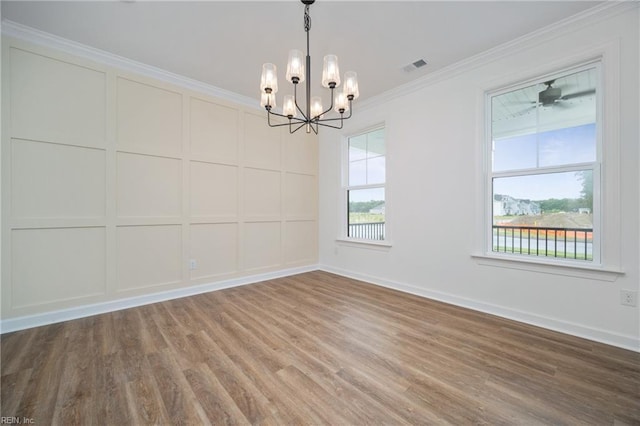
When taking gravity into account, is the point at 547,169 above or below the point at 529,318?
above

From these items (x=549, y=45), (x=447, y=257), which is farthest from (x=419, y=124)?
(x=447, y=257)

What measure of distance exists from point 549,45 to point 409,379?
328 cm

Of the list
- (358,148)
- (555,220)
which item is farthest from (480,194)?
(358,148)

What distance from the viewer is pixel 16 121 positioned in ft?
8.08

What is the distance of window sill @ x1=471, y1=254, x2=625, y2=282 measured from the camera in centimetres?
221

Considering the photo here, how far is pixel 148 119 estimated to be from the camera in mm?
3184

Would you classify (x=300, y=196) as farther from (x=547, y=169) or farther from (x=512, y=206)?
(x=547, y=169)

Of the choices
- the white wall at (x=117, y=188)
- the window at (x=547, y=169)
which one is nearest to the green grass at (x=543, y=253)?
the window at (x=547, y=169)

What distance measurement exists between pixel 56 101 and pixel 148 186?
1.14 meters

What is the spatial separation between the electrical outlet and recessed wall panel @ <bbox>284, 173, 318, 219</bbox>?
12.8ft

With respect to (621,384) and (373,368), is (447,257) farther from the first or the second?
(373,368)

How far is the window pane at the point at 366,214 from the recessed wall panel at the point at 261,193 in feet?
4.25

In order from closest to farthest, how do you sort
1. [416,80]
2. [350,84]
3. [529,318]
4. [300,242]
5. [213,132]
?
[350,84], [529,318], [416,80], [213,132], [300,242]

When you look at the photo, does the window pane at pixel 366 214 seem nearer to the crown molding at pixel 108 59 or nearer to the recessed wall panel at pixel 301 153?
the recessed wall panel at pixel 301 153
